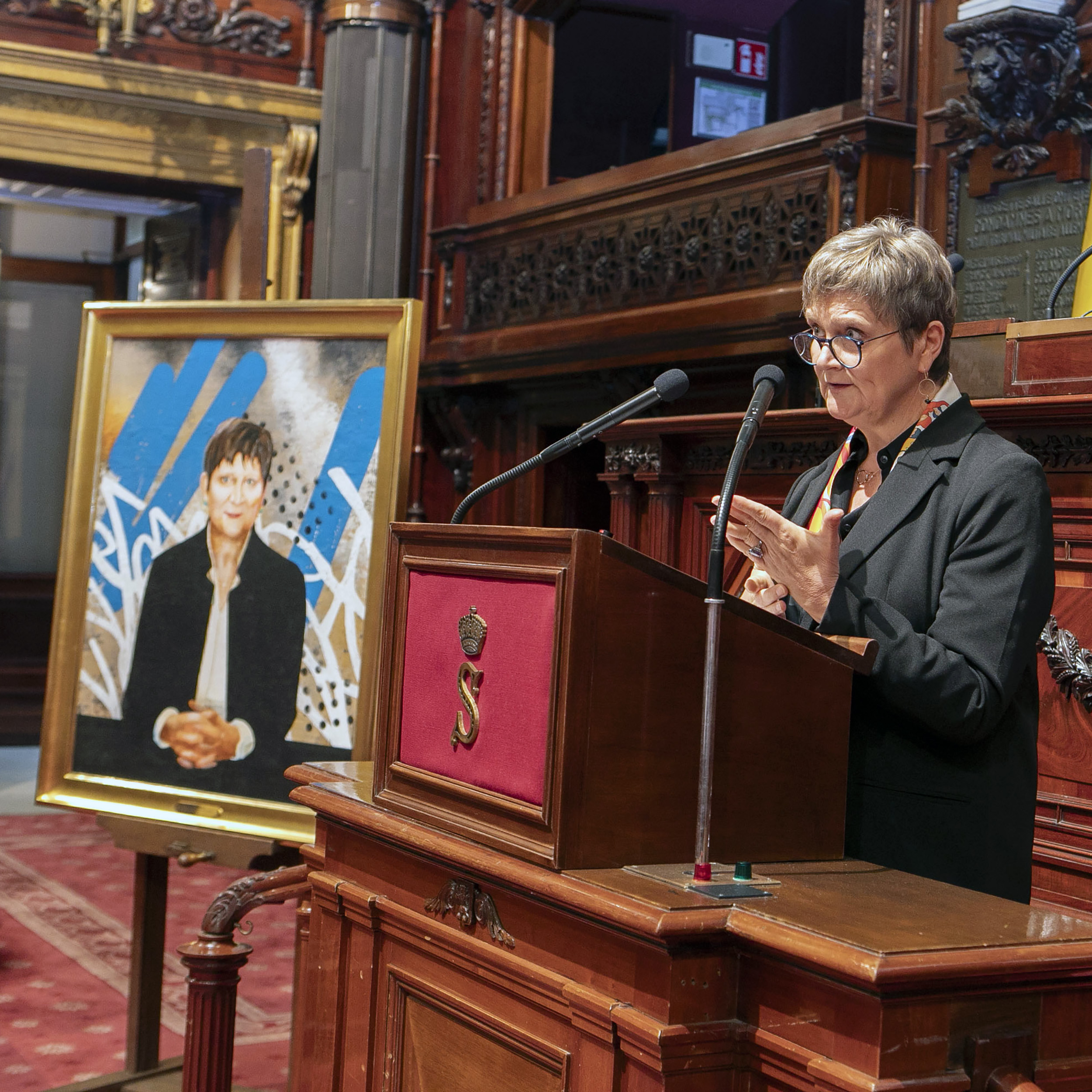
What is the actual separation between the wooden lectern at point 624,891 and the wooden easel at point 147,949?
1.36 metres

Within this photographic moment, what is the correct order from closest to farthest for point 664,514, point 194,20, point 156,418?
point 156,418
point 664,514
point 194,20

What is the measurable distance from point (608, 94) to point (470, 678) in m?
6.86

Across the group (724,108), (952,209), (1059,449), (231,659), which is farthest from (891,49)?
(231,659)

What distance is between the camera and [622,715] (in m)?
1.33

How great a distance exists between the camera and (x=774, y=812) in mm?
1399

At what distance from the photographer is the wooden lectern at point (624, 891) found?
3.76 ft

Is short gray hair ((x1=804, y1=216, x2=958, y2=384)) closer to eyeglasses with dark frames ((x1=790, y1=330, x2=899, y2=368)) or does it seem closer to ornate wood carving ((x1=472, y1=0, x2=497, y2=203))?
eyeglasses with dark frames ((x1=790, y1=330, x2=899, y2=368))

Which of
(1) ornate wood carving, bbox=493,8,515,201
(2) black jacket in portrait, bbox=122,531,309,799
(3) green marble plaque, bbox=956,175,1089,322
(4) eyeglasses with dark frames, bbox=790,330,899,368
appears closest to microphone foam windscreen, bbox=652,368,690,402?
(4) eyeglasses with dark frames, bbox=790,330,899,368

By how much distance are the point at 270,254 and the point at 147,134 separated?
729 millimetres

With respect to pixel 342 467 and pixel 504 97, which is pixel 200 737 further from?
pixel 504 97

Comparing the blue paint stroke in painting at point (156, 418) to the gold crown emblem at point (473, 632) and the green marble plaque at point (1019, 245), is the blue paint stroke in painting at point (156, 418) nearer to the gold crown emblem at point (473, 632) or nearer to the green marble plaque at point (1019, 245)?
the gold crown emblem at point (473, 632)

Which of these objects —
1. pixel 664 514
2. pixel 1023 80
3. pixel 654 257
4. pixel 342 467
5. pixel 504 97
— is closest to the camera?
pixel 342 467

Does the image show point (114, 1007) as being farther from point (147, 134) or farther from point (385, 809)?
point (147, 134)

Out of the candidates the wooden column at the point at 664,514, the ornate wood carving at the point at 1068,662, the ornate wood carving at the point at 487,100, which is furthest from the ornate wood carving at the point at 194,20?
the ornate wood carving at the point at 1068,662
